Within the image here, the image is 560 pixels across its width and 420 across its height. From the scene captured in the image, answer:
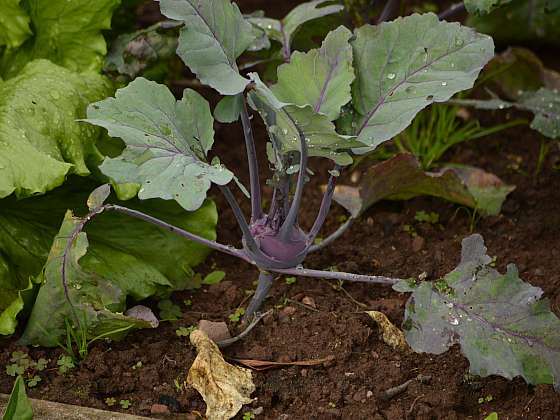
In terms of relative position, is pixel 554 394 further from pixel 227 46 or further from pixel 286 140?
pixel 227 46

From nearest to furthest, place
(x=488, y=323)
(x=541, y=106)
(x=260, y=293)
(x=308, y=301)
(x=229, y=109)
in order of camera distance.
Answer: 1. (x=488, y=323)
2. (x=229, y=109)
3. (x=260, y=293)
4. (x=308, y=301)
5. (x=541, y=106)

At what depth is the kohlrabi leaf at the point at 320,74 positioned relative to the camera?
1919mm

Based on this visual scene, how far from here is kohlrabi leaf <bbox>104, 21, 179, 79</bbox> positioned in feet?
7.79

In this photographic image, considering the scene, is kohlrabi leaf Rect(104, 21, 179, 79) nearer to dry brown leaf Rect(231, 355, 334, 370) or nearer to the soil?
the soil

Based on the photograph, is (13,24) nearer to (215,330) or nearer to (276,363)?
(215,330)

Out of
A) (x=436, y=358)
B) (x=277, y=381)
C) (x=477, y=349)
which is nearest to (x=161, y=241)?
(x=277, y=381)

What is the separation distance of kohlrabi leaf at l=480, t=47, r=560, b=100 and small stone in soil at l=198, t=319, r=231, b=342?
1.26m

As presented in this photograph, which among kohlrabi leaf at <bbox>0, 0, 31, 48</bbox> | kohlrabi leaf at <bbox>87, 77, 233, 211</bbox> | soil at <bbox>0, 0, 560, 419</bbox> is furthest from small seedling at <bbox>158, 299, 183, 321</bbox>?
kohlrabi leaf at <bbox>0, 0, 31, 48</bbox>

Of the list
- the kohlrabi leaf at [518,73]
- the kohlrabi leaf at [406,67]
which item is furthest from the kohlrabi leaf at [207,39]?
the kohlrabi leaf at [518,73]

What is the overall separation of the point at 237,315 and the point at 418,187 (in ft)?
1.98

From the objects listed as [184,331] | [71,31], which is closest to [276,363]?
[184,331]

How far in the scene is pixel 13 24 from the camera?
2.34m

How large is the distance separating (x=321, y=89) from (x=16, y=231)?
791mm

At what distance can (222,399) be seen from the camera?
181 centimetres
